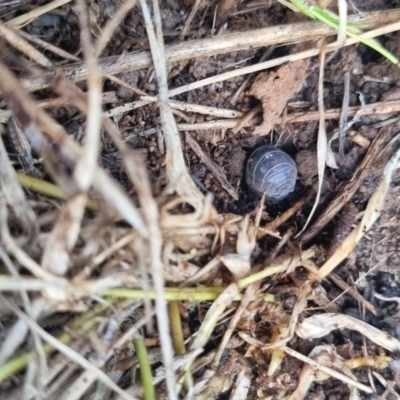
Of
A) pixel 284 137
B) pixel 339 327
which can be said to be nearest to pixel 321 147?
pixel 284 137

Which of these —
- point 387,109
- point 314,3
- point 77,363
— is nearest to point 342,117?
point 387,109

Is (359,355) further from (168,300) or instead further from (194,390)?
(168,300)

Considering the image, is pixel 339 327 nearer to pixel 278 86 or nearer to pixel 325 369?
pixel 325 369

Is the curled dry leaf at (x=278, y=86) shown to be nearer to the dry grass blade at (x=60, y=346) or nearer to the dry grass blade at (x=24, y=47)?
the dry grass blade at (x=24, y=47)

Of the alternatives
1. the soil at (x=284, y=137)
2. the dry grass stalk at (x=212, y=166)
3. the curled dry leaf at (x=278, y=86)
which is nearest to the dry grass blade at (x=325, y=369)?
the soil at (x=284, y=137)

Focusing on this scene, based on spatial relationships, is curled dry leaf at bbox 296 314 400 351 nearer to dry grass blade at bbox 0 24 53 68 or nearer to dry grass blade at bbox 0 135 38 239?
dry grass blade at bbox 0 135 38 239

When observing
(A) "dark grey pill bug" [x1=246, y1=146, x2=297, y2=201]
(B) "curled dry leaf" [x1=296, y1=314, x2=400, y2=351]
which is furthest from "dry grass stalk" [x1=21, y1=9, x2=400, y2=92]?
(B) "curled dry leaf" [x1=296, y1=314, x2=400, y2=351]
